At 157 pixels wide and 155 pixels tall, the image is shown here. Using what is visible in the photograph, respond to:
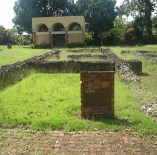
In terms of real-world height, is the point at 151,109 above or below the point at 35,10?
below

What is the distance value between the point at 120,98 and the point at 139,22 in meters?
45.0

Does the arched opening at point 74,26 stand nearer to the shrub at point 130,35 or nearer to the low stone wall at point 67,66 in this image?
the shrub at point 130,35

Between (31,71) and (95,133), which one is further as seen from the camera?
(31,71)

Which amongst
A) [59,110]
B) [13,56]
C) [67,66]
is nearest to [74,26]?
[13,56]

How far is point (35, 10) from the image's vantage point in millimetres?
56031

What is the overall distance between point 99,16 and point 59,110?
142 ft

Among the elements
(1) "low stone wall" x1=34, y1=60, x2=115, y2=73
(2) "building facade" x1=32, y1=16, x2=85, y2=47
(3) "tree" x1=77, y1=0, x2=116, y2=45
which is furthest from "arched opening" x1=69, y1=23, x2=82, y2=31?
(1) "low stone wall" x1=34, y1=60, x2=115, y2=73

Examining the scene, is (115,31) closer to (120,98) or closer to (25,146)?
(120,98)

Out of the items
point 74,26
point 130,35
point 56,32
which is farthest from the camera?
point 74,26

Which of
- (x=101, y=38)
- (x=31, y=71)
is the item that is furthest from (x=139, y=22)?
(x=31, y=71)

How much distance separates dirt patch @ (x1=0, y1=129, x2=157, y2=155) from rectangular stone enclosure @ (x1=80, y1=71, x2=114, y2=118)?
949mm

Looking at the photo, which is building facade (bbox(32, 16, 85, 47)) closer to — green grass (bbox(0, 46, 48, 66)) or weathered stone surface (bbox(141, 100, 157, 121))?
green grass (bbox(0, 46, 48, 66))

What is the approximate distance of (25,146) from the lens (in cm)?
579

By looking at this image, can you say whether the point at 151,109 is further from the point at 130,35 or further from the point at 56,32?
the point at 130,35
